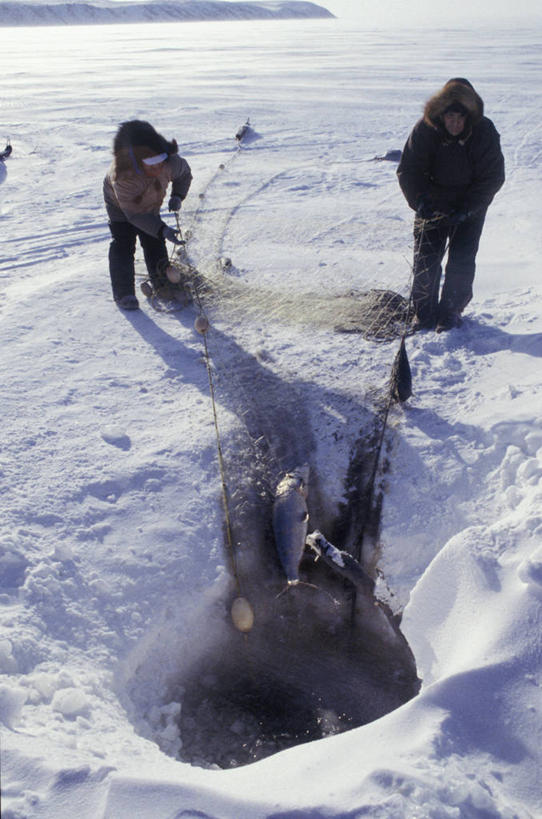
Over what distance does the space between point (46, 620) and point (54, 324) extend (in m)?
2.95

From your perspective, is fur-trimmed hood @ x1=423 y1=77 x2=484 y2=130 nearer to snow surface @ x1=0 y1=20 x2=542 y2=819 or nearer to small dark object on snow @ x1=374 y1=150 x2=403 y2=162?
snow surface @ x1=0 y1=20 x2=542 y2=819

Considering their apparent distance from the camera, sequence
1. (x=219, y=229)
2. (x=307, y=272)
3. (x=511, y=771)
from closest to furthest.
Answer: (x=511, y=771), (x=307, y=272), (x=219, y=229)

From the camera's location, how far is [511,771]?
1.88m

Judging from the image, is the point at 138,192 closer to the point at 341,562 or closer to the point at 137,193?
the point at 137,193

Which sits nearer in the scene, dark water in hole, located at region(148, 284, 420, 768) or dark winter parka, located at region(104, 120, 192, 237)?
dark water in hole, located at region(148, 284, 420, 768)

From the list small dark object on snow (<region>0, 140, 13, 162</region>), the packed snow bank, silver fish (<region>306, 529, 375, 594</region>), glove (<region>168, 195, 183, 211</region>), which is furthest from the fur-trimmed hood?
the packed snow bank

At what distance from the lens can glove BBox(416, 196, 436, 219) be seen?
13.6 ft

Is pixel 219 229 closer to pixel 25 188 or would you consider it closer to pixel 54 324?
pixel 54 324

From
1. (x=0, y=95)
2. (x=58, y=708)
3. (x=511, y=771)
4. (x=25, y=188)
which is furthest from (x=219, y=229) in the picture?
(x=0, y=95)

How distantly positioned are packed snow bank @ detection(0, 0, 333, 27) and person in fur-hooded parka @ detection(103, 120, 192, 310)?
65938 mm

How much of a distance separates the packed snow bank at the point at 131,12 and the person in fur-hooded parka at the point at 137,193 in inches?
2596

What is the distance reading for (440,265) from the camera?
4.46 m

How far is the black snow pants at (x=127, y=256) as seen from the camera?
498cm

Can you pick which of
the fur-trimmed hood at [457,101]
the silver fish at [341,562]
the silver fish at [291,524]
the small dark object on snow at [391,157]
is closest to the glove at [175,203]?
the fur-trimmed hood at [457,101]
